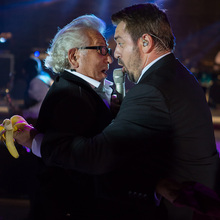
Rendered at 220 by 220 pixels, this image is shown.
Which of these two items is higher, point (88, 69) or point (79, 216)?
point (88, 69)

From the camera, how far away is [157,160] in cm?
157

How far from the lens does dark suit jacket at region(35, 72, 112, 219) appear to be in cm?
159

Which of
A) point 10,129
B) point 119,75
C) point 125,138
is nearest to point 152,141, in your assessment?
point 125,138

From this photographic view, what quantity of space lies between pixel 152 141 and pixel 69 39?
0.86 meters

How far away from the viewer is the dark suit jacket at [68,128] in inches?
62.7

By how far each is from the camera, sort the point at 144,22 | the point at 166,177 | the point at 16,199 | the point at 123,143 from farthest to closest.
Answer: the point at 16,199, the point at 144,22, the point at 166,177, the point at 123,143

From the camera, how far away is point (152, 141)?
1.48 m

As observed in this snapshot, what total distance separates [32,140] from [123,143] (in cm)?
56

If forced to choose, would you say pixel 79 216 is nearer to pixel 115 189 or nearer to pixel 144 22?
pixel 115 189

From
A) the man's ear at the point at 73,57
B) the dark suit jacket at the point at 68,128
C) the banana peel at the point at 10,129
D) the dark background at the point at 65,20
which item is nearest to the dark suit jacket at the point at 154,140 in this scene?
the dark suit jacket at the point at 68,128

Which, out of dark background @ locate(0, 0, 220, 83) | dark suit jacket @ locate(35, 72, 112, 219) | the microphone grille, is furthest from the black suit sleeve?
dark background @ locate(0, 0, 220, 83)

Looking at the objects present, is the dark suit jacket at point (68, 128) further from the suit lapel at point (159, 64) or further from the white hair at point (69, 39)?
the suit lapel at point (159, 64)

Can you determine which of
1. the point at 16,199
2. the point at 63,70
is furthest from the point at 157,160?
the point at 16,199

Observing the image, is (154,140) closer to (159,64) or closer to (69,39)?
(159,64)
